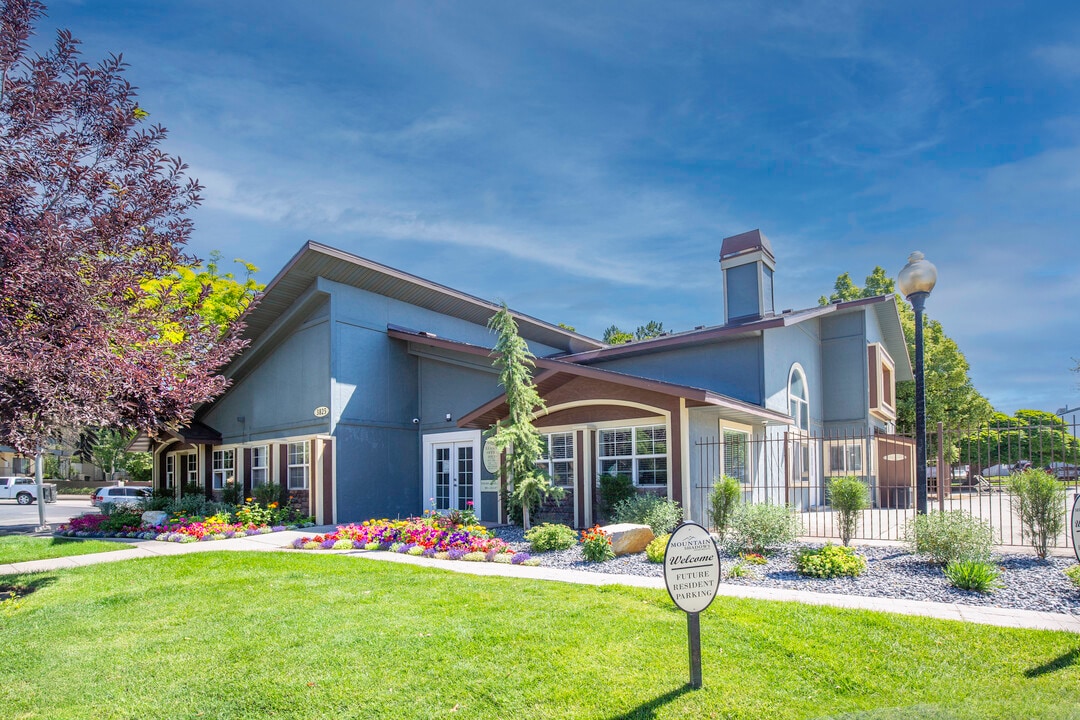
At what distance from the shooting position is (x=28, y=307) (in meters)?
7.22

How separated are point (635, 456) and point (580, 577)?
5.33 metres

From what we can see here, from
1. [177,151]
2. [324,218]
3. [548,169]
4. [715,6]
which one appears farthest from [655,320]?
[177,151]

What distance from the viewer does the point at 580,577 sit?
348 inches

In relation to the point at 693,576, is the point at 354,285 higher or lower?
higher

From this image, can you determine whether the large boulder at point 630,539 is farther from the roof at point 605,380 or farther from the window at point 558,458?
the window at point 558,458

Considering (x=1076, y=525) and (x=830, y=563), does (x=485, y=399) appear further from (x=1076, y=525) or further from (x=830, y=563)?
(x=1076, y=525)

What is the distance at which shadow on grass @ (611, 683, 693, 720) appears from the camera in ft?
14.4

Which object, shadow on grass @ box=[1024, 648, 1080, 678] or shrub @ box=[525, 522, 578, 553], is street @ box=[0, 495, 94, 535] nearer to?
shrub @ box=[525, 522, 578, 553]

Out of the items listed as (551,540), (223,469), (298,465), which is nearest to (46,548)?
(298,465)

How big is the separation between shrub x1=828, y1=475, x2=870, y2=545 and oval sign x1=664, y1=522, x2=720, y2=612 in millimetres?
6446

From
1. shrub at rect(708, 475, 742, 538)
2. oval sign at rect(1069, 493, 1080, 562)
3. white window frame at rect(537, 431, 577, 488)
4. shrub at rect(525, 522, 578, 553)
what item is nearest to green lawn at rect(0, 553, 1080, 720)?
oval sign at rect(1069, 493, 1080, 562)

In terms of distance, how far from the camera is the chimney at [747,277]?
56.6ft

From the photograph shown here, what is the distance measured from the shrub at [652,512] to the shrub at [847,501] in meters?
2.77

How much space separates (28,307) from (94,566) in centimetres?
594
